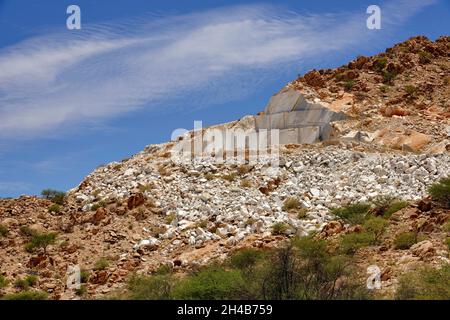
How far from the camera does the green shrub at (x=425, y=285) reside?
11844mm

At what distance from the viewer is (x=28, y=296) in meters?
17.9

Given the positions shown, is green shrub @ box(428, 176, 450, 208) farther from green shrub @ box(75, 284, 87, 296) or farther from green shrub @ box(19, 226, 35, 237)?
green shrub @ box(19, 226, 35, 237)

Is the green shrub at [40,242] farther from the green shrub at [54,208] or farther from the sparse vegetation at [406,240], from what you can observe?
the sparse vegetation at [406,240]

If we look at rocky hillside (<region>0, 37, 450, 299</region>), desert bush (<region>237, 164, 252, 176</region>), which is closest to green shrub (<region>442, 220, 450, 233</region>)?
rocky hillside (<region>0, 37, 450, 299</region>)

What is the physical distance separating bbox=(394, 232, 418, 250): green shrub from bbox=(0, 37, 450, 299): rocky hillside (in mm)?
75

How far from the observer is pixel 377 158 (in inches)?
992

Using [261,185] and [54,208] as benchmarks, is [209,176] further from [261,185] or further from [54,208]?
[54,208]

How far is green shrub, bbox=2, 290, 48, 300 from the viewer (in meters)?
17.7

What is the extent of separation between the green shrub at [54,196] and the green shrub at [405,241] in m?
15.0

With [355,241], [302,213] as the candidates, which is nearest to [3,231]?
[302,213]

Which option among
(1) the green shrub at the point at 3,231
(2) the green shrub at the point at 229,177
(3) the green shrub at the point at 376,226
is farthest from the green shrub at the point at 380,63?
(1) the green shrub at the point at 3,231
